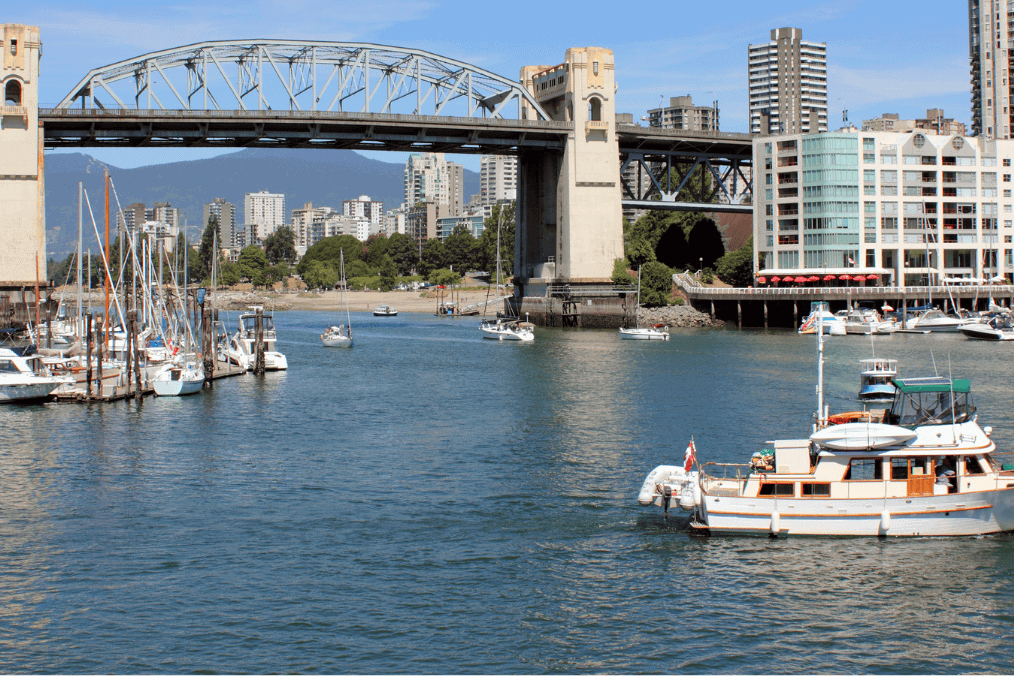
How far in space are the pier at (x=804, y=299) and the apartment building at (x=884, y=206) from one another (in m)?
6.17

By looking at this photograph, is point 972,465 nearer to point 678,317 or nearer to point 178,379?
point 178,379

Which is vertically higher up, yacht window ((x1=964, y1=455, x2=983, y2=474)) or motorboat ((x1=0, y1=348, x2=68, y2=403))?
motorboat ((x1=0, y1=348, x2=68, y2=403))

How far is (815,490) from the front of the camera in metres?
30.0

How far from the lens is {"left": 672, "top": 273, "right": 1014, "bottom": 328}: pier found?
4845 inches

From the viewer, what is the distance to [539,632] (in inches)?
937

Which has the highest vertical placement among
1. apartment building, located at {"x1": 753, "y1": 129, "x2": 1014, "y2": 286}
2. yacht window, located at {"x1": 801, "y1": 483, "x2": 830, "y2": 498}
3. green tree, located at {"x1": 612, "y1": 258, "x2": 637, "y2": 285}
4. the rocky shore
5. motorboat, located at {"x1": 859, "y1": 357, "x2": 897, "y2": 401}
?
apartment building, located at {"x1": 753, "y1": 129, "x2": 1014, "y2": 286}

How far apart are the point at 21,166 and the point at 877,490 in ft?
314

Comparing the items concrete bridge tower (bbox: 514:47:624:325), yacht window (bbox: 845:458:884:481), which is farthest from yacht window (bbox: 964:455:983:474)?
concrete bridge tower (bbox: 514:47:624:325)

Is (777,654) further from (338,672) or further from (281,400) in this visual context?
(281,400)

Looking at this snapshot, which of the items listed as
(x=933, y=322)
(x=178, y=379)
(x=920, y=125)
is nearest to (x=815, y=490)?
(x=178, y=379)

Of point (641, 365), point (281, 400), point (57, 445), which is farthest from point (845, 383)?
point (57, 445)

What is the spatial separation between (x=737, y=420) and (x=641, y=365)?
2864cm

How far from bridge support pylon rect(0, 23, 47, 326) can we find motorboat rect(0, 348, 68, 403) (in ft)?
151

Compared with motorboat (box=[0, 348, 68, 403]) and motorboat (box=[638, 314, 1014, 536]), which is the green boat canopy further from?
motorboat (box=[0, 348, 68, 403])
